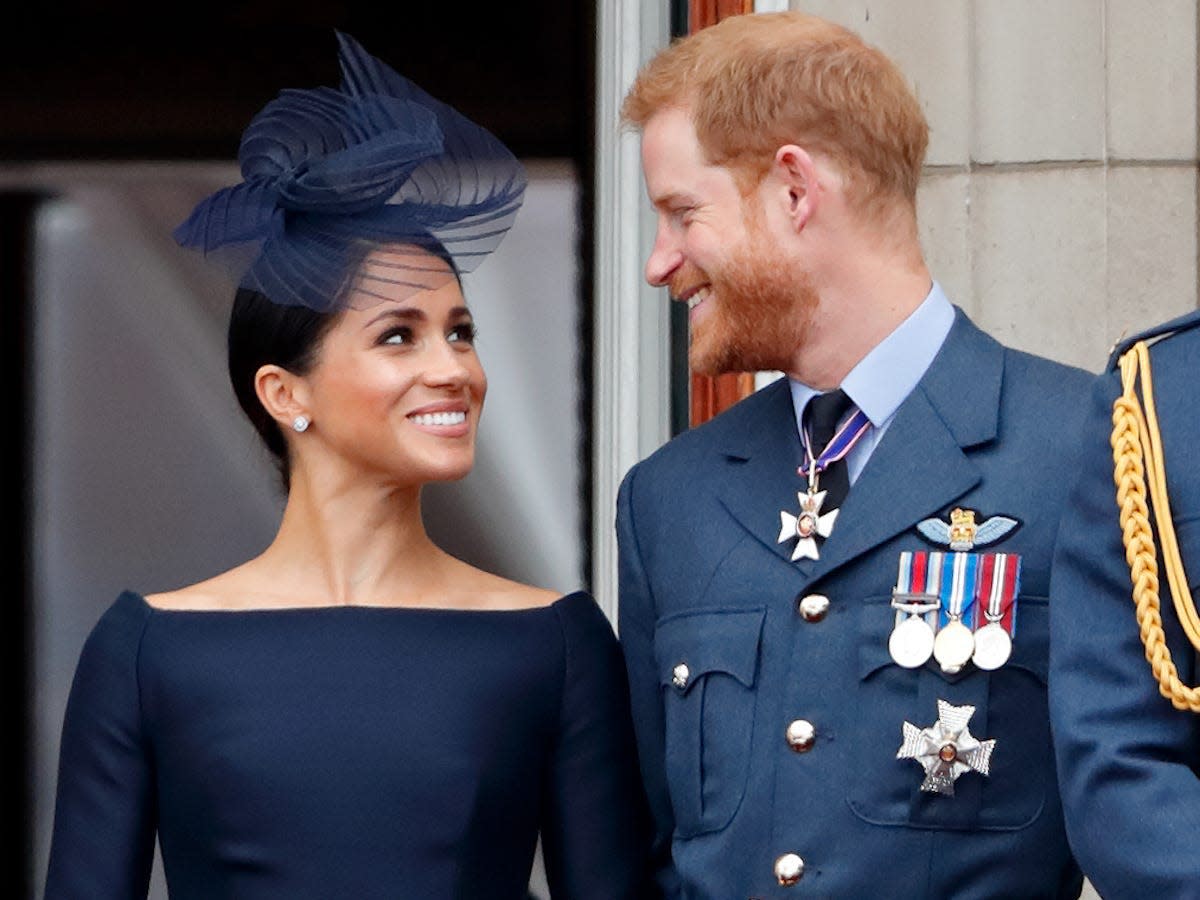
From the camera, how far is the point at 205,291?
5.24m

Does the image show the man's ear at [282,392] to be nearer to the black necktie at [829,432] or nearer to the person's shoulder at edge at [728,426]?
the person's shoulder at edge at [728,426]

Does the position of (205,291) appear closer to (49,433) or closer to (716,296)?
(49,433)

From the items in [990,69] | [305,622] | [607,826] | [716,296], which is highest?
[990,69]

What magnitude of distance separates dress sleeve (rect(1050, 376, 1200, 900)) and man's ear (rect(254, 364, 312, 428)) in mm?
1088

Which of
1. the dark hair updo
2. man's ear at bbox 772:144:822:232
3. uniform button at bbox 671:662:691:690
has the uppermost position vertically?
man's ear at bbox 772:144:822:232

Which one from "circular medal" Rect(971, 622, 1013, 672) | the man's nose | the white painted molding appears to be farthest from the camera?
the white painted molding

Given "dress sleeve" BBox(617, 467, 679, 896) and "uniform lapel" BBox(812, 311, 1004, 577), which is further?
"dress sleeve" BBox(617, 467, 679, 896)

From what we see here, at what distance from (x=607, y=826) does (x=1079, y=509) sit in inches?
35.6

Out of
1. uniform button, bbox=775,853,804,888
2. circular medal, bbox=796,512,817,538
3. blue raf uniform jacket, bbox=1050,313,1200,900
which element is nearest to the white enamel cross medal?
circular medal, bbox=796,512,817,538

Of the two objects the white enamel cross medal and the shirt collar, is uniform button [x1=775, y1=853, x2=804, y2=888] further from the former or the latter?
the shirt collar

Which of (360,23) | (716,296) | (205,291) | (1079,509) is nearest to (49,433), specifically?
(205,291)

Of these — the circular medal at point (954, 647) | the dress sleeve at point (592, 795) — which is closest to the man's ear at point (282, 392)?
the dress sleeve at point (592, 795)

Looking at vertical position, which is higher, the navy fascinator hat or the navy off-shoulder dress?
the navy fascinator hat

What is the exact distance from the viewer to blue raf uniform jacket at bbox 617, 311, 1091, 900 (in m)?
2.54
